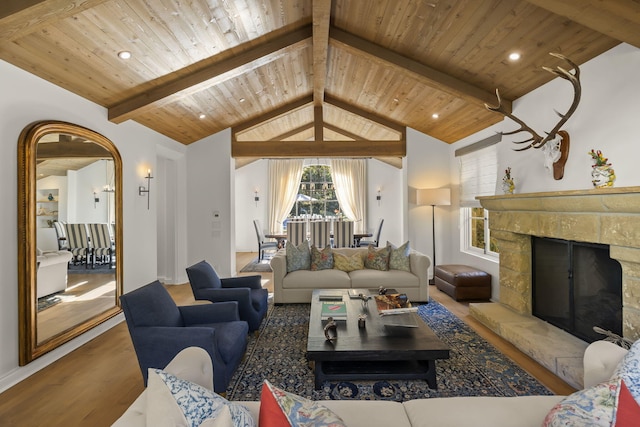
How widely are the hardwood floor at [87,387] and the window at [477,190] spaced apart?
2.18m

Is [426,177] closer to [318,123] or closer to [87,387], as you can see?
[318,123]

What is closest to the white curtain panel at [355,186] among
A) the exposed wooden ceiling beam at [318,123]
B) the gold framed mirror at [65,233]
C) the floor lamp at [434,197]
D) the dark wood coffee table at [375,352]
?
the exposed wooden ceiling beam at [318,123]

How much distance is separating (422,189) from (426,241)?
989mm

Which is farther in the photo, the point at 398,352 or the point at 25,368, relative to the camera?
the point at 25,368

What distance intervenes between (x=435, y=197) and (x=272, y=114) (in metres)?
3.31

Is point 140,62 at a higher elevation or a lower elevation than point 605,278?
higher

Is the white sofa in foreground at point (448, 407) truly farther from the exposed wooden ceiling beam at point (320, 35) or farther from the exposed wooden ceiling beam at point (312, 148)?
the exposed wooden ceiling beam at point (312, 148)

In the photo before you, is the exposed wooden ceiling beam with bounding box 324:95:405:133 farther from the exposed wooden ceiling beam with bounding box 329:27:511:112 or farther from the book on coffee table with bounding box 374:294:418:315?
the book on coffee table with bounding box 374:294:418:315

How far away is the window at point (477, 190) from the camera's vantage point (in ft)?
16.0

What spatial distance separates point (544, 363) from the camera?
275 centimetres

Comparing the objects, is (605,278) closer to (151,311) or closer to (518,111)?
(518,111)

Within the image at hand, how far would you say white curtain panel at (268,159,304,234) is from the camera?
9.88m

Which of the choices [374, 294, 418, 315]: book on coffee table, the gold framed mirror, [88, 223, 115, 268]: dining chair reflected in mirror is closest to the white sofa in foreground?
[374, 294, 418, 315]: book on coffee table

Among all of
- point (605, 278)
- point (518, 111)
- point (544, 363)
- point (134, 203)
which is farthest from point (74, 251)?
point (518, 111)
